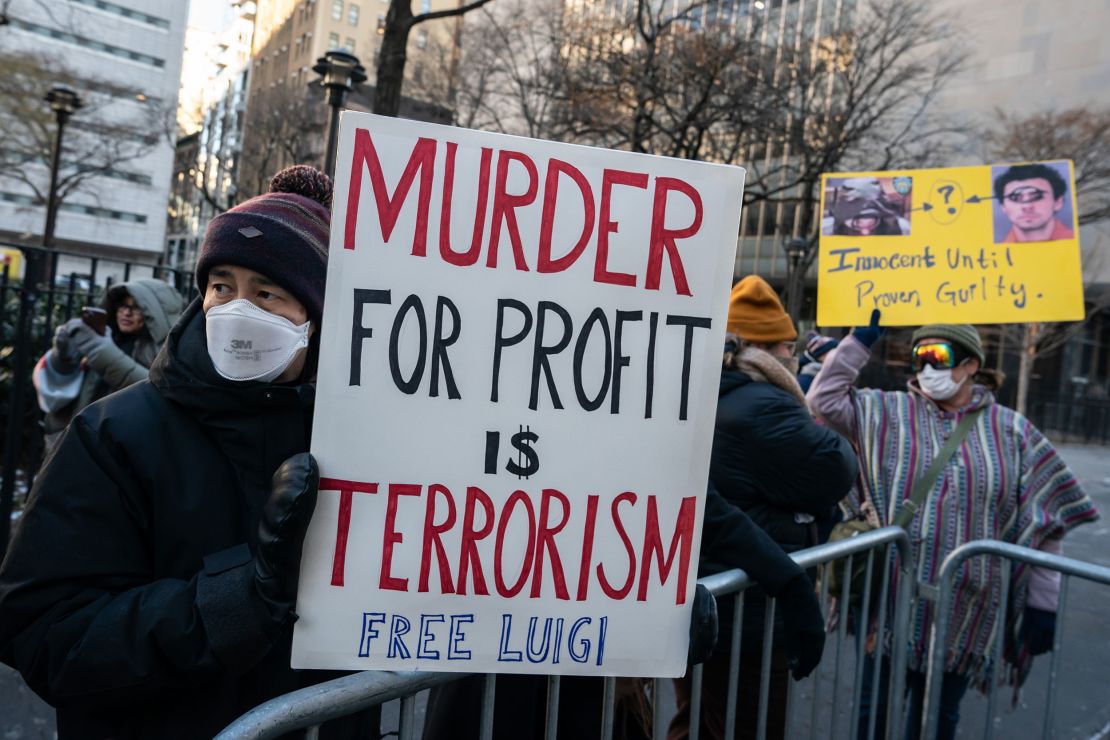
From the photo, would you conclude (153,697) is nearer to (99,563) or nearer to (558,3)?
(99,563)

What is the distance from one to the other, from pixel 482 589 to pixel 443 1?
2664 inches

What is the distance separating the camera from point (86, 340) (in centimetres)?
424

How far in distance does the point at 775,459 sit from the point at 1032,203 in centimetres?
177

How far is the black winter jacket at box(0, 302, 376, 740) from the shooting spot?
133cm

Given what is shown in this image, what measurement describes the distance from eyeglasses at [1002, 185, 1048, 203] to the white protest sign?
249 centimetres

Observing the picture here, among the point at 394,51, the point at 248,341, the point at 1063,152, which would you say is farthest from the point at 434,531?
→ the point at 1063,152

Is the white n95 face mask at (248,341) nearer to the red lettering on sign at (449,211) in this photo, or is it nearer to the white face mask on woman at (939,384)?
the red lettering on sign at (449,211)

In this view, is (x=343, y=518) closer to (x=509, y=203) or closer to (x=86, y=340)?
(x=509, y=203)

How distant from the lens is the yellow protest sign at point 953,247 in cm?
→ 331

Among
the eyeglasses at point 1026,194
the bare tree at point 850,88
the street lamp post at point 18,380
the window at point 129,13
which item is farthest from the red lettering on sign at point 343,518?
the window at point 129,13

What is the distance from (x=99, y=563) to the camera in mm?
1386

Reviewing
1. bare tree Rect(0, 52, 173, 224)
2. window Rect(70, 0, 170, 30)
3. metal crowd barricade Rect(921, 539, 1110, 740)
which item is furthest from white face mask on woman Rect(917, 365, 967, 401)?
window Rect(70, 0, 170, 30)

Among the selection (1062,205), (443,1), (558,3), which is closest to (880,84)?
(558,3)

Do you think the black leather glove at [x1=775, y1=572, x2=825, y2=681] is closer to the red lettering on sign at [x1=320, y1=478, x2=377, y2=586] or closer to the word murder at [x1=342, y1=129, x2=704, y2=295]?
the word murder at [x1=342, y1=129, x2=704, y2=295]
